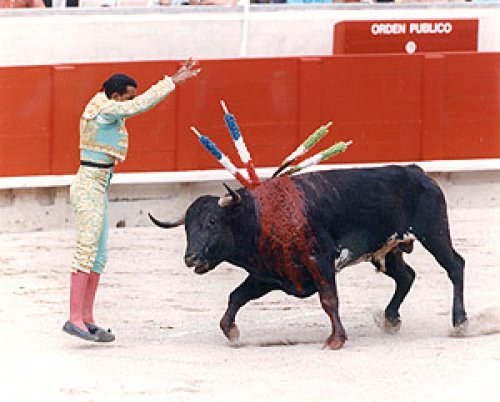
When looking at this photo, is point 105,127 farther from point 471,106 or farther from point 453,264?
point 471,106

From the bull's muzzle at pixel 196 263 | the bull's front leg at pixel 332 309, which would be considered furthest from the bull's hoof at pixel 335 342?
the bull's muzzle at pixel 196 263

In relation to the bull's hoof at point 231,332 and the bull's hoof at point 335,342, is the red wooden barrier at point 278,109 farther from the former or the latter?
the bull's hoof at point 335,342

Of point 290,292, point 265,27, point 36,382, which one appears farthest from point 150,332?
point 265,27

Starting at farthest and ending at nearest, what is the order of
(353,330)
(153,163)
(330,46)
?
(330,46) → (153,163) → (353,330)

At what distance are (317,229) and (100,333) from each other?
1.13 m

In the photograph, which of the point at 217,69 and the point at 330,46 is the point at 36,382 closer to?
the point at 217,69

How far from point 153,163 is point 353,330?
13.6 feet

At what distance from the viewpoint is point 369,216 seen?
368 inches

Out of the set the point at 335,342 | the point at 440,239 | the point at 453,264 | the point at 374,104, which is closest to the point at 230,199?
the point at 335,342

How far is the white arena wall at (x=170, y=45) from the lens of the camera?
43.6 feet

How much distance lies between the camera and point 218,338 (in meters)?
9.52

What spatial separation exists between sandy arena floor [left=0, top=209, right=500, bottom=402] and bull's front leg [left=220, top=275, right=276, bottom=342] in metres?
0.10

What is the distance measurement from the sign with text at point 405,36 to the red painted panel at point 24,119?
7.78ft

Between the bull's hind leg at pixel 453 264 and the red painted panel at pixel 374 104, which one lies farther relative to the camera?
the red painted panel at pixel 374 104
